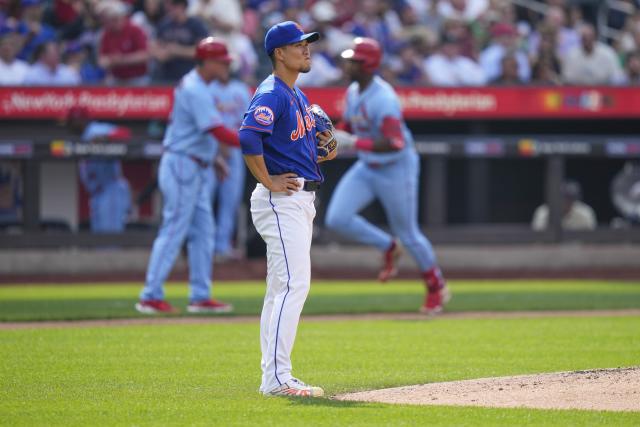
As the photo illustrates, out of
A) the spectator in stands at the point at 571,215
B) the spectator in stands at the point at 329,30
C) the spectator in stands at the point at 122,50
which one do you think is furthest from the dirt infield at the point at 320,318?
the spectator in stands at the point at 329,30

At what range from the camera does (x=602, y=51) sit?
1731cm

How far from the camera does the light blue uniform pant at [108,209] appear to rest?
15.2 m

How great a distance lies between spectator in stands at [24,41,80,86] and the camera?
1538cm

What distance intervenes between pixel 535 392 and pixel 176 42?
10806mm

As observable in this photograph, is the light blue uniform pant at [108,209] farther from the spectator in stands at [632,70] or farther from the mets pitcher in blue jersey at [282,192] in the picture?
the mets pitcher in blue jersey at [282,192]

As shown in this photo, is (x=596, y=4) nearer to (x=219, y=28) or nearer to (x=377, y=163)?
(x=219, y=28)

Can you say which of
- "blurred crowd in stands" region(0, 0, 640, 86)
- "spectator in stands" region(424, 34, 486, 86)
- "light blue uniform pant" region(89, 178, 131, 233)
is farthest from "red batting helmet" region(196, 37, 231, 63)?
"spectator in stands" region(424, 34, 486, 86)

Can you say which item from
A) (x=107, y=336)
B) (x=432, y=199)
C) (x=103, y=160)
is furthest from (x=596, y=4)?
(x=107, y=336)

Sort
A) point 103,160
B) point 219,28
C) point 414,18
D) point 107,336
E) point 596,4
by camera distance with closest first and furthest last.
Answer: point 107,336 → point 103,160 → point 219,28 → point 414,18 → point 596,4

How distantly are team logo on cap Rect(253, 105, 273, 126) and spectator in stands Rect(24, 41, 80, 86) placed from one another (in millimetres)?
9541

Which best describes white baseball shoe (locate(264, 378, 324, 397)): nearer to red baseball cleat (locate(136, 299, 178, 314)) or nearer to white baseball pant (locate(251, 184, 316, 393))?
white baseball pant (locate(251, 184, 316, 393))

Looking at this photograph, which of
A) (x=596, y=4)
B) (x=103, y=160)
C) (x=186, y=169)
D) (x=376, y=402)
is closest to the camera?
(x=376, y=402)

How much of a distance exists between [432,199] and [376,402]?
1008 cm

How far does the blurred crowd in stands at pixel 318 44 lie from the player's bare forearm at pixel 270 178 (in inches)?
372
